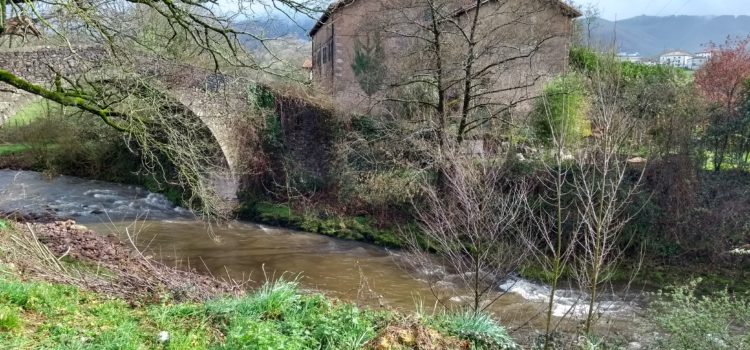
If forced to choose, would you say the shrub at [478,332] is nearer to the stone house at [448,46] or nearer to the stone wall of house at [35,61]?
the stone house at [448,46]

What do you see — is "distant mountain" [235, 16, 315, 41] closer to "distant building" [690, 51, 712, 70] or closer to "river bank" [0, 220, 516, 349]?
"river bank" [0, 220, 516, 349]

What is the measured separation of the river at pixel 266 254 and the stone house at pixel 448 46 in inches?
160

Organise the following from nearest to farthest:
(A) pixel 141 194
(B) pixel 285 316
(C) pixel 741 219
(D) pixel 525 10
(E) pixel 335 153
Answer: (B) pixel 285 316 < (C) pixel 741 219 < (D) pixel 525 10 < (E) pixel 335 153 < (A) pixel 141 194

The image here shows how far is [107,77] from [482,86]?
27.9 ft

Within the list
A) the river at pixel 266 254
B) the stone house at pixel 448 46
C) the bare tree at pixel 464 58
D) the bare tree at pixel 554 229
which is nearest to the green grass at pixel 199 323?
the bare tree at pixel 554 229

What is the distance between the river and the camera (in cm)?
962

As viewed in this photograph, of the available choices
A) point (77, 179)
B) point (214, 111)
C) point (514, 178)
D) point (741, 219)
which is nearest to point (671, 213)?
point (741, 219)

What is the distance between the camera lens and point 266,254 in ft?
42.3

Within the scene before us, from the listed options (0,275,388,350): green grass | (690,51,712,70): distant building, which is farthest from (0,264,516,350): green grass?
(690,51,712,70): distant building

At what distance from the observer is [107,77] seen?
32.3 feet

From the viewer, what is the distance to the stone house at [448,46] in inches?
525

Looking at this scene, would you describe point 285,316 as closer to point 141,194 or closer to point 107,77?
point 107,77

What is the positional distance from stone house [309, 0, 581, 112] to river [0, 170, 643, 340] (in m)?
4.08

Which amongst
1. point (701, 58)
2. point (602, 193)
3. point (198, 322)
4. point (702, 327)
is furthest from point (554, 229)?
point (701, 58)
